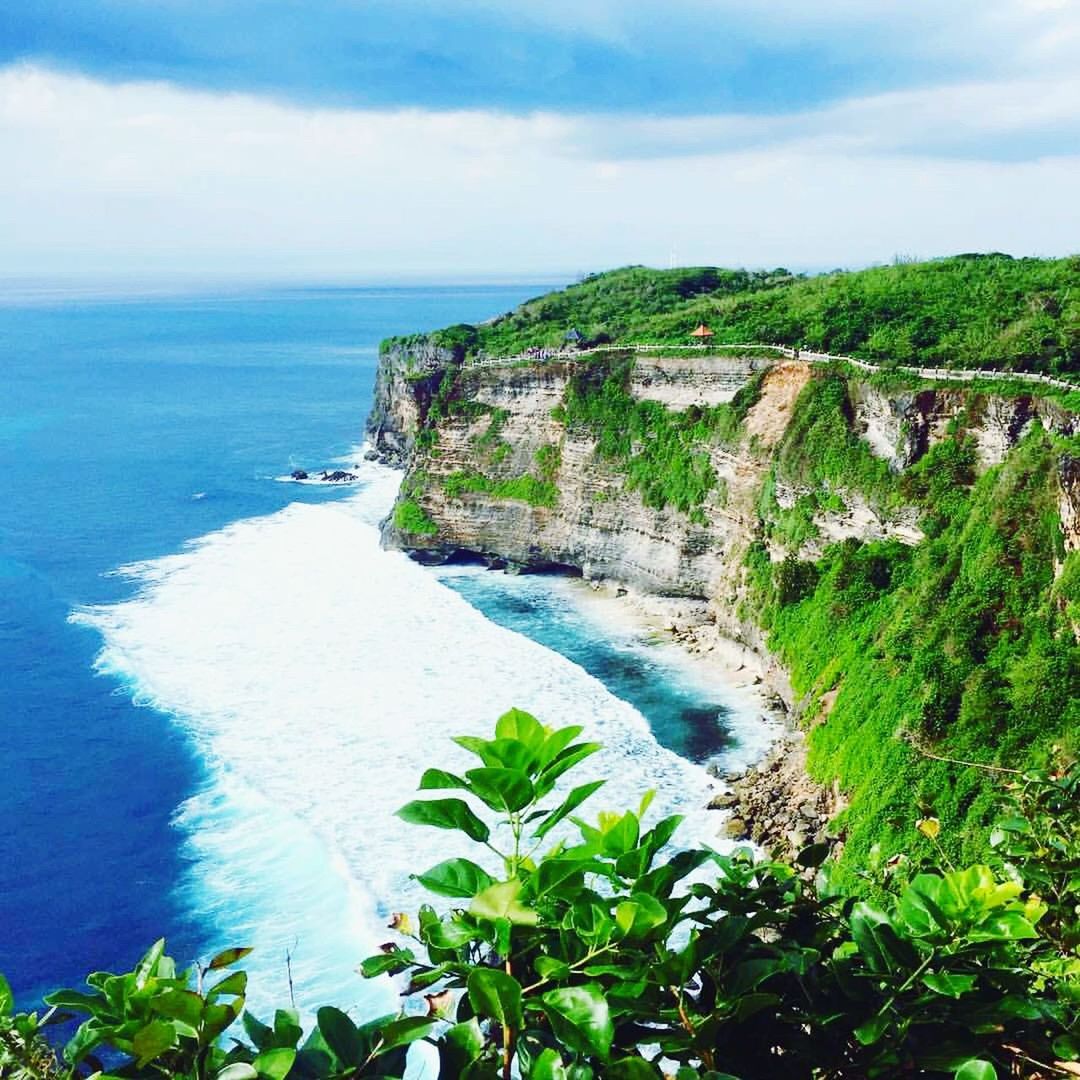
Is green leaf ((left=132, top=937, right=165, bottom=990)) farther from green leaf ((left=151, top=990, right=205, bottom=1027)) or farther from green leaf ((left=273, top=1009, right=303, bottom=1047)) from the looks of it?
green leaf ((left=273, top=1009, right=303, bottom=1047))

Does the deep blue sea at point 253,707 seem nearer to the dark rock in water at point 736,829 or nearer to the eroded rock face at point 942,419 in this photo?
the dark rock in water at point 736,829

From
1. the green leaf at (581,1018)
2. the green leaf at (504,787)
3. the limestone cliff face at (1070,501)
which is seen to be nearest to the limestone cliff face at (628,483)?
the limestone cliff face at (1070,501)

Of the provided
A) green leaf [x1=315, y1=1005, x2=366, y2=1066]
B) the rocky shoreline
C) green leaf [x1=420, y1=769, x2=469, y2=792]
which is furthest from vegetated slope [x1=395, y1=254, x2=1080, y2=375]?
green leaf [x1=315, y1=1005, x2=366, y2=1066]

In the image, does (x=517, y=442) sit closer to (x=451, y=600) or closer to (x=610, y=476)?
(x=610, y=476)

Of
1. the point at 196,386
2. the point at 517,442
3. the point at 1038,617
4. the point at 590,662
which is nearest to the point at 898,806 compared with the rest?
the point at 1038,617

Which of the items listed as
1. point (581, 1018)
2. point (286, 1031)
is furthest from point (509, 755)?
point (286, 1031)
